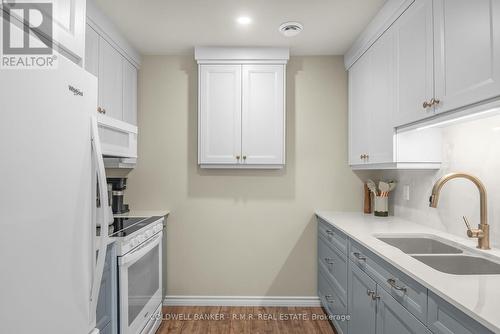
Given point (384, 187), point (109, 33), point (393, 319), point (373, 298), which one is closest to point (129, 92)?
point (109, 33)

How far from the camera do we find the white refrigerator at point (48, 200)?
776mm

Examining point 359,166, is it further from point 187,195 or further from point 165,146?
point 165,146

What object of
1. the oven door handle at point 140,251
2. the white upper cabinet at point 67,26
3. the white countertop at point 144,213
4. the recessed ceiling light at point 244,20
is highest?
the recessed ceiling light at point 244,20

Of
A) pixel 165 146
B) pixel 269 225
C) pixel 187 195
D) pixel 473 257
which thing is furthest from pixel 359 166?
pixel 165 146

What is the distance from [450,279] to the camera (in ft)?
3.81

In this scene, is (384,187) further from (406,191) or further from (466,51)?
(466,51)

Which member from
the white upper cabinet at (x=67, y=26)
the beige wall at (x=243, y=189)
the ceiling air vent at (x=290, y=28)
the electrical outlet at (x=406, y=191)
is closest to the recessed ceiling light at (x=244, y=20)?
the ceiling air vent at (x=290, y=28)

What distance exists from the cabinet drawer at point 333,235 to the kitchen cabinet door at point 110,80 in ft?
6.68

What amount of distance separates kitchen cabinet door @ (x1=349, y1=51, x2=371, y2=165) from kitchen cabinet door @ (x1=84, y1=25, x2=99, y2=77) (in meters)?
2.12

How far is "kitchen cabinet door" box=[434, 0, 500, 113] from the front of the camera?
1.21 meters

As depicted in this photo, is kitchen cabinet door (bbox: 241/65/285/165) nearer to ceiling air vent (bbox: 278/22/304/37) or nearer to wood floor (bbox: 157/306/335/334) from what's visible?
ceiling air vent (bbox: 278/22/304/37)

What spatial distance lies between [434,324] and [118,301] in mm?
1656

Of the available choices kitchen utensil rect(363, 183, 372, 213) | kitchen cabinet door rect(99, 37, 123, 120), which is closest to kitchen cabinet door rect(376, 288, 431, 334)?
kitchen utensil rect(363, 183, 372, 213)

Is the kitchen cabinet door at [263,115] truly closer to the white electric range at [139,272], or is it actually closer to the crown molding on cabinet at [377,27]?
the crown molding on cabinet at [377,27]
